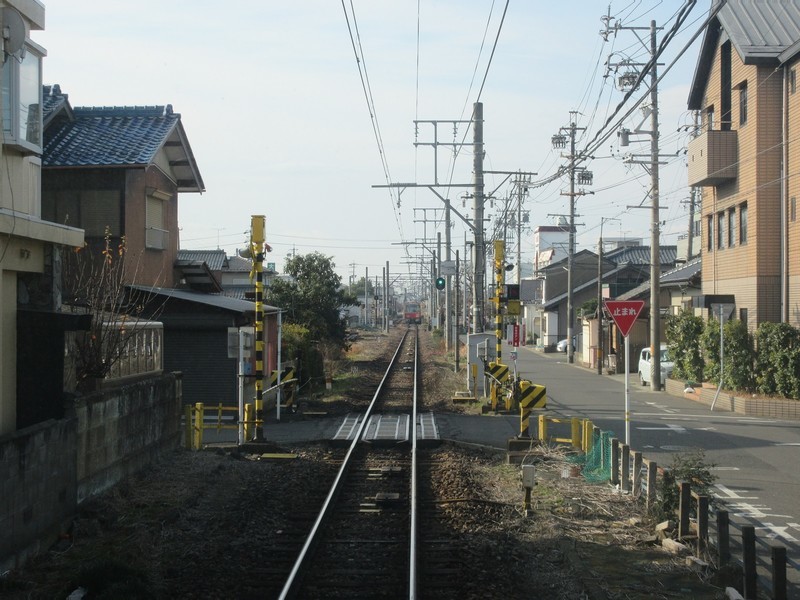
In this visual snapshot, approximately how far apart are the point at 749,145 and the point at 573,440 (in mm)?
12295

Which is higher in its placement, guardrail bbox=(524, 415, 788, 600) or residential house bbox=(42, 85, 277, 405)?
residential house bbox=(42, 85, 277, 405)

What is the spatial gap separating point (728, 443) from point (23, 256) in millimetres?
12516

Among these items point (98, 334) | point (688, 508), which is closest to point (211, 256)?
point (98, 334)

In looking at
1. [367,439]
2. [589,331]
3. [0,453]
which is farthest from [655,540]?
[589,331]

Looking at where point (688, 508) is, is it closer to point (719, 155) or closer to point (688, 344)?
point (719, 155)

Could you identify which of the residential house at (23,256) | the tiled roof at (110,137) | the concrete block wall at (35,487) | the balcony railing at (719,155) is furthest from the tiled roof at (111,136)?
the balcony railing at (719,155)

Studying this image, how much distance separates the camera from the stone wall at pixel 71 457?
7.60 m

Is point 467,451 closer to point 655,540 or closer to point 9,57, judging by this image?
point 655,540

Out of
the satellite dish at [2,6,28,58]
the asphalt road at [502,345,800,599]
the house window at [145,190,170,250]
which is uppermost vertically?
the satellite dish at [2,6,28,58]

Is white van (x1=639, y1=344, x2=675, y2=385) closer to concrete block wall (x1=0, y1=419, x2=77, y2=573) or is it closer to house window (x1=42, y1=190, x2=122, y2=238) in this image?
house window (x1=42, y1=190, x2=122, y2=238)

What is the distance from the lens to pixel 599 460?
1261 centimetres

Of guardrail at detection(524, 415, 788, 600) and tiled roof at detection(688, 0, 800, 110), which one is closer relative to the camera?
guardrail at detection(524, 415, 788, 600)

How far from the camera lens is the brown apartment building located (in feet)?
69.3

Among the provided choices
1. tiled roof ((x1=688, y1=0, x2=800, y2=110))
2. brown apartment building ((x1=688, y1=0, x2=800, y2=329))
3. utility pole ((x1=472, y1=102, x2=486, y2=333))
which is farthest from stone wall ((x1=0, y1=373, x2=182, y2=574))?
tiled roof ((x1=688, y1=0, x2=800, y2=110))
